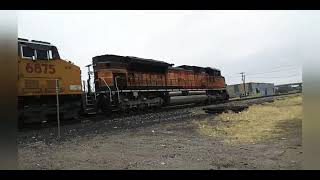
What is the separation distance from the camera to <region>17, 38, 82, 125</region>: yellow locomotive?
8.58m

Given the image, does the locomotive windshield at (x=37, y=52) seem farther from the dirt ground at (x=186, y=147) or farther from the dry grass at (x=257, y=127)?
the dry grass at (x=257, y=127)

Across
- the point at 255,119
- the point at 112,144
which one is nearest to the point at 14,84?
the point at 112,144

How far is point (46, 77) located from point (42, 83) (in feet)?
1.05

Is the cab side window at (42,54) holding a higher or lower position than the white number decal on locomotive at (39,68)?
higher

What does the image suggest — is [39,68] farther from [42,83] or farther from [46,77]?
[42,83]

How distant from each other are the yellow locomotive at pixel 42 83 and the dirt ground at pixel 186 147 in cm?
143

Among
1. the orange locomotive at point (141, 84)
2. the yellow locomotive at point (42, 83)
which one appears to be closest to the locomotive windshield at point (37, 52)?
the yellow locomotive at point (42, 83)

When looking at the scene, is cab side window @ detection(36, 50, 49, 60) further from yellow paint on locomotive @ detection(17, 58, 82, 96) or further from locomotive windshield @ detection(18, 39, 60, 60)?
yellow paint on locomotive @ detection(17, 58, 82, 96)

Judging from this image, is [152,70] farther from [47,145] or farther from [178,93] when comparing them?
[47,145]

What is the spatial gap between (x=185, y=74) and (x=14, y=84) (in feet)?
45.8

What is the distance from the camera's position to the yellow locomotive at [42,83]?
8.58 m

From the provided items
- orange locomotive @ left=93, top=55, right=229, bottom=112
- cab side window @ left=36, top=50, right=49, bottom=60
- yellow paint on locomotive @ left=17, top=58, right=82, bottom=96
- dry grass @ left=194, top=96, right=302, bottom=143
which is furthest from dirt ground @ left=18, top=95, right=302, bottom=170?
orange locomotive @ left=93, top=55, right=229, bottom=112

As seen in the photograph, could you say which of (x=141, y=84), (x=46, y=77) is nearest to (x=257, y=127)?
(x=46, y=77)
